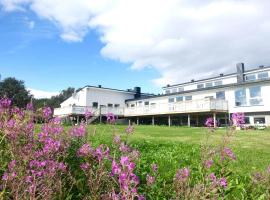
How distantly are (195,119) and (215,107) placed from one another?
535cm

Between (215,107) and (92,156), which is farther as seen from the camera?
(215,107)

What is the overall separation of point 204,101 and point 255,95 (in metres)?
5.06

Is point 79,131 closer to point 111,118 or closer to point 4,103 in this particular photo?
point 111,118

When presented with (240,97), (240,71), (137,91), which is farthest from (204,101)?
(137,91)

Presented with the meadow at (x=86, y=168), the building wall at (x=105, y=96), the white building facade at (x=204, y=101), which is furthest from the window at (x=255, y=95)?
the meadow at (x=86, y=168)

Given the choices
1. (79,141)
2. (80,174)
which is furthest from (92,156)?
(79,141)

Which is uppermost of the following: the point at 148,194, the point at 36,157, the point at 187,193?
the point at 36,157

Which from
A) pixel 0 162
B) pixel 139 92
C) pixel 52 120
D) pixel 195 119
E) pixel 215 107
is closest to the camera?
pixel 0 162

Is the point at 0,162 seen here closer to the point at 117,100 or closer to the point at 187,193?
the point at 187,193

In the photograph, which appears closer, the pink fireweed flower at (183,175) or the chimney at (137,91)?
the pink fireweed flower at (183,175)

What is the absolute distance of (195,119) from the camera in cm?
3625

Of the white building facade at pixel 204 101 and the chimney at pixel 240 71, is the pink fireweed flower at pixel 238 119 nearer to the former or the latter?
the white building facade at pixel 204 101

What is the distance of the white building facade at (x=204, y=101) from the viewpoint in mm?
31312

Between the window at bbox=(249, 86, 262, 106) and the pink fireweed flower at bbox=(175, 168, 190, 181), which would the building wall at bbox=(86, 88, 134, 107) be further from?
the pink fireweed flower at bbox=(175, 168, 190, 181)
